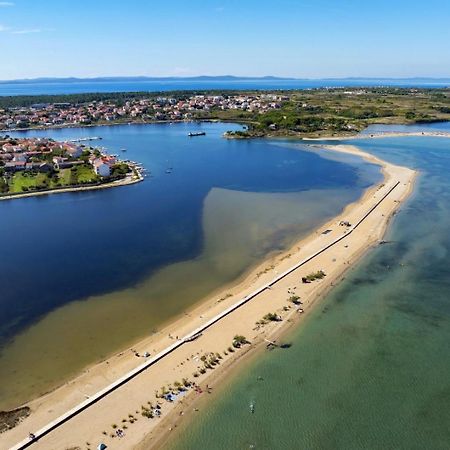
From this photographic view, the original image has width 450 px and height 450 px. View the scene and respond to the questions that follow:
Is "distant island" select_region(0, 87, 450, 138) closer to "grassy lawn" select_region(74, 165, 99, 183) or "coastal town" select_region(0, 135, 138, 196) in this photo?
"coastal town" select_region(0, 135, 138, 196)

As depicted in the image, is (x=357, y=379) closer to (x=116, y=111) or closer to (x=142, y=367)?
(x=142, y=367)

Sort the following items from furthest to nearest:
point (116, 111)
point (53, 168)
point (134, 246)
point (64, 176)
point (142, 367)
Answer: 1. point (116, 111)
2. point (53, 168)
3. point (64, 176)
4. point (134, 246)
5. point (142, 367)

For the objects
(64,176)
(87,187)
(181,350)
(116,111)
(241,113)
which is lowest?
(87,187)

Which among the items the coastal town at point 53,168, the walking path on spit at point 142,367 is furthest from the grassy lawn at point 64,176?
the walking path on spit at point 142,367

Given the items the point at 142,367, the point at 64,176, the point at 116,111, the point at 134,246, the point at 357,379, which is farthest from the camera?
the point at 116,111

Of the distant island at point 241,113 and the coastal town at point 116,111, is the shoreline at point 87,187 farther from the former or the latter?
the coastal town at point 116,111

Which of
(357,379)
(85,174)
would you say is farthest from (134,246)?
(85,174)
